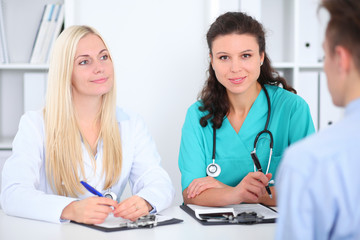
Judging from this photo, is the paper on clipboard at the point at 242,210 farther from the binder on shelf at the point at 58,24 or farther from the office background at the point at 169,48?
the binder on shelf at the point at 58,24

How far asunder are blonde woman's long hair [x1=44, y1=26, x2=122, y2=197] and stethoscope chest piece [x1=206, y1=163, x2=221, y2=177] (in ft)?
1.19

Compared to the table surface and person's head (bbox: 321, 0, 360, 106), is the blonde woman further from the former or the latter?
person's head (bbox: 321, 0, 360, 106)

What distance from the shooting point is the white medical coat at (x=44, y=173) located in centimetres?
141

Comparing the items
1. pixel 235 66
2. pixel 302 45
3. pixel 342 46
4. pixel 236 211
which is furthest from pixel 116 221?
pixel 302 45

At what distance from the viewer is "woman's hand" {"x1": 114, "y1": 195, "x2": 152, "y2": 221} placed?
138 cm

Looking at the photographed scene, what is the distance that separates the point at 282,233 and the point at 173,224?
624 mm

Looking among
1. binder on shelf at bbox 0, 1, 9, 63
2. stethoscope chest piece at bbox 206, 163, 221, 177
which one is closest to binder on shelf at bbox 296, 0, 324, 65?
stethoscope chest piece at bbox 206, 163, 221, 177

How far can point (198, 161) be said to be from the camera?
181 centimetres

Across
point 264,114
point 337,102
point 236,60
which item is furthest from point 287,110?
point 337,102

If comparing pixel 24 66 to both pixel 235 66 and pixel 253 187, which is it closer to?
pixel 235 66

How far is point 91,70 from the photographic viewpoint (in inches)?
68.2

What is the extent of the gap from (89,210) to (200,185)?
51cm

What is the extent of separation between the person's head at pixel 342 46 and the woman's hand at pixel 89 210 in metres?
0.81

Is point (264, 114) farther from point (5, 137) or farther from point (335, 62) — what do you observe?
point (5, 137)
